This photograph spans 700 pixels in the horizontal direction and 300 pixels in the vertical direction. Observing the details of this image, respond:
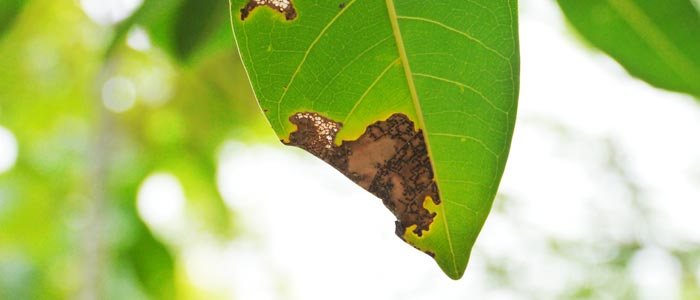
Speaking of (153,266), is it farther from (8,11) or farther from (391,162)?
(391,162)

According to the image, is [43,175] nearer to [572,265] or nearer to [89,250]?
[89,250]

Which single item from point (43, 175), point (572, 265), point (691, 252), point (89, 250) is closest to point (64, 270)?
point (43, 175)

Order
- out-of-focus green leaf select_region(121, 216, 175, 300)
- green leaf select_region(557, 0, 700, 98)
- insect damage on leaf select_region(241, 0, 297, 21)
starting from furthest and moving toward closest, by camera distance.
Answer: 1. out-of-focus green leaf select_region(121, 216, 175, 300)
2. green leaf select_region(557, 0, 700, 98)
3. insect damage on leaf select_region(241, 0, 297, 21)

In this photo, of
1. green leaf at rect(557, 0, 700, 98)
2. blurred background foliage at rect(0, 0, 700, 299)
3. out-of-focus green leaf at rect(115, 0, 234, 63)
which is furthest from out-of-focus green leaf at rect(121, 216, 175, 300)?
green leaf at rect(557, 0, 700, 98)

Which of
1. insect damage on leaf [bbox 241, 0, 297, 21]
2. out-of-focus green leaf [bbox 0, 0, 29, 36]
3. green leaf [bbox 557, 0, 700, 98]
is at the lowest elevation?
green leaf [bbox 557, 0, 700, 98]

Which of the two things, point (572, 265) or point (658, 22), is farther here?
point (572, 265)

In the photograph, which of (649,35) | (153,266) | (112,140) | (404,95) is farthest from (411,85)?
(153,266)

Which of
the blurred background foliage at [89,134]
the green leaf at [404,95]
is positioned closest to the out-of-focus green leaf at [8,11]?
the green leaf at [404,95]

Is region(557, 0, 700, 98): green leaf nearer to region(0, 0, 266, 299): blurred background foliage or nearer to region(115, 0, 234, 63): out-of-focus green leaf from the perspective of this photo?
region(115, 0, 234, 63): out-of-focus green leaf
